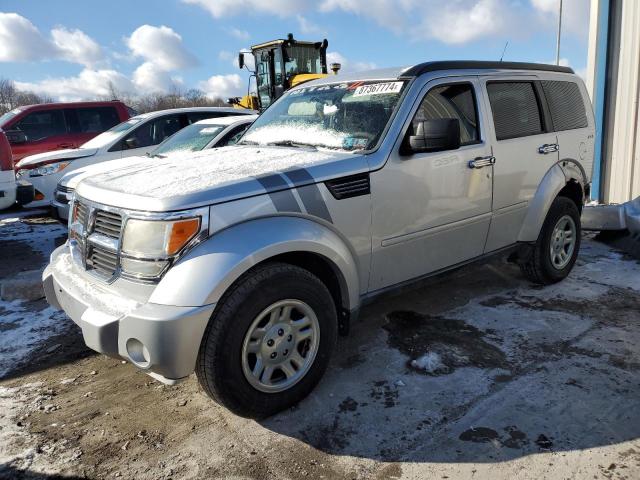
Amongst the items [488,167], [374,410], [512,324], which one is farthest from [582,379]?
[488,167]

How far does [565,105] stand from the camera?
15.8ft

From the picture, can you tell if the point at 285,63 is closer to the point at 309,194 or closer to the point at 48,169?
the point at 48,169

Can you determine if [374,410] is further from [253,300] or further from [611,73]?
[611,73]

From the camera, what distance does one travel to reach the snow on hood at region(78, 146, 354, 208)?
9.03 feet

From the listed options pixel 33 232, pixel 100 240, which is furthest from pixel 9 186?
pixel 100 240

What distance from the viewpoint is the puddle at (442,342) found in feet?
11.2

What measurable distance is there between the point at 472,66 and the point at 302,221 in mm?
2090

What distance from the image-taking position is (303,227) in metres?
2.87

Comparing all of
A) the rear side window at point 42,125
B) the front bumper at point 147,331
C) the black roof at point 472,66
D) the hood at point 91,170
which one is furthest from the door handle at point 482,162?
the rear side window at point 42,125

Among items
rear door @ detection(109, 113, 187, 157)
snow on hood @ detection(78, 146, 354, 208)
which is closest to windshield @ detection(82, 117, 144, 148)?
rear door @ detection(109, 113, 187, 157)

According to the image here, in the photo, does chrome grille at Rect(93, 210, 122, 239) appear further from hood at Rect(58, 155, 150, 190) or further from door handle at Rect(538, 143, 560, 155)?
hood at Rect(58, 155, 150, 190)

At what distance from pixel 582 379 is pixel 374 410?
1324 millimetres

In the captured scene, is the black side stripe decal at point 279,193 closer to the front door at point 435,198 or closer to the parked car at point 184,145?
the front door at point 435,198

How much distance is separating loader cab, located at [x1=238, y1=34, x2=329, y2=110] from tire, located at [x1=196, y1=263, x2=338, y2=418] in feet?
36.1
